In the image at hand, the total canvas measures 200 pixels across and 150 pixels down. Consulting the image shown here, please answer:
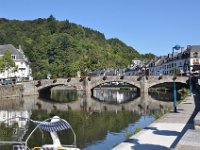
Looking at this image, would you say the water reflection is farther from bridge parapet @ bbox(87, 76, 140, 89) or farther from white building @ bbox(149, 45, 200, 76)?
white building @ bbox(149, 45, 200, 76)

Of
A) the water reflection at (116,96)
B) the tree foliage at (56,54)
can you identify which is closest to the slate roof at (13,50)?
the tree foliage at (56,54)

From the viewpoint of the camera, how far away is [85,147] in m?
25.5

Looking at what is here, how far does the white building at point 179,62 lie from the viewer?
11556 centimetres

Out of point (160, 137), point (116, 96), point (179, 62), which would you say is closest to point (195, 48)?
point (179, 62)

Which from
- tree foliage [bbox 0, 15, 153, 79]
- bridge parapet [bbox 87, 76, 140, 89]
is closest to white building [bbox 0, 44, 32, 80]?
tree foliage [bbox 0, 15, 153, 79]

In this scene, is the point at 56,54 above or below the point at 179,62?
above

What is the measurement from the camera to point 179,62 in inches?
5098

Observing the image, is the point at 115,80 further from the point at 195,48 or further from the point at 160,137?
the point at 160,137

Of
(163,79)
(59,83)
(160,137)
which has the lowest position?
(160,137)

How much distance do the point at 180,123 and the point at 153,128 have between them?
91.6 inches

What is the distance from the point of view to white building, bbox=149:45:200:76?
116 metres

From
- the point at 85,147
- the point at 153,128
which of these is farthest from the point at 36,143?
the point at 153,128

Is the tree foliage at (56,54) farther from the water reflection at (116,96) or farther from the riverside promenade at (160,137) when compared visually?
the riverside promenade at (160,137)

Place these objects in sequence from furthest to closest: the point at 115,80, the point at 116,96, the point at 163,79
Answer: the point at 115,80 → the point at 116,96 → the point at 163,79
